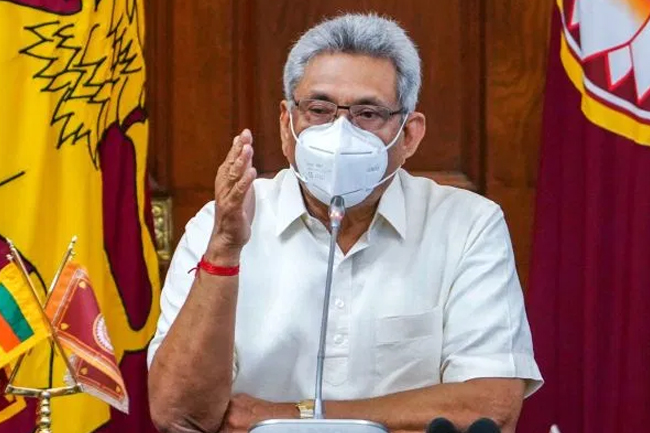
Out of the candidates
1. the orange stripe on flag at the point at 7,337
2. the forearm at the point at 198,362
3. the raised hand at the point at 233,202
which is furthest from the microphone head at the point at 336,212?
the orange stripe on flag at the point at 7,337

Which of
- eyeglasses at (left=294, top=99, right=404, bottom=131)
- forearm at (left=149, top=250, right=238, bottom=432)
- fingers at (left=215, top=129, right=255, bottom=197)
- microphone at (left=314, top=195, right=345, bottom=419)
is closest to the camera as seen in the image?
microphone at (left=314, top=195, right=345, bottom=419)

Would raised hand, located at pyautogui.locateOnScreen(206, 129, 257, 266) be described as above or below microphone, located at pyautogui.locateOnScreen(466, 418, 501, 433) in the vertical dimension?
above

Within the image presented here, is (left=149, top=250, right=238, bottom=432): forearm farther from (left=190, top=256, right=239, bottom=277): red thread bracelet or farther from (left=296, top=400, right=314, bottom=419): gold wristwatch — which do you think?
(left=296, top=400, right=314, bottom=419): gold wristwatch

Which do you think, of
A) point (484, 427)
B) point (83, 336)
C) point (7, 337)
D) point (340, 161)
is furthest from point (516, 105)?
point (484, 427)

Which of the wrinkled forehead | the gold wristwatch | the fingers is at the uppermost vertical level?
the wrinkled forehead

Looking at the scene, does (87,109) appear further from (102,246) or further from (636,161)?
(636,161)

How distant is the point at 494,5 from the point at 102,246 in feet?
3.40

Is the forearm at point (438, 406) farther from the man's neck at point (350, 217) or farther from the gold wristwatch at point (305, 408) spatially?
the man's neck at point (350, 217)

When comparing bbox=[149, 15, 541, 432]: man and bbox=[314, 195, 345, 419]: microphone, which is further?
bbox=[149, 15, 541, 432]: man

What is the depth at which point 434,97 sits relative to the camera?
3084 millimetres

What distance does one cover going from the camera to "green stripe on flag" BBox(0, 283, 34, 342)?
181 cm

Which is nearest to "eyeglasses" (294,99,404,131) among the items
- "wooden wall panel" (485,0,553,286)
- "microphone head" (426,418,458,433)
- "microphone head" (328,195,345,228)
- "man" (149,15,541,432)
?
"man" (149,15,541,432)

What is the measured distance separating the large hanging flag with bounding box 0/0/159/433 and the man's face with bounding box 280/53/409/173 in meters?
0.57

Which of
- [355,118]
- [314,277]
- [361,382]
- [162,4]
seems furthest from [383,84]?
[162,4]
